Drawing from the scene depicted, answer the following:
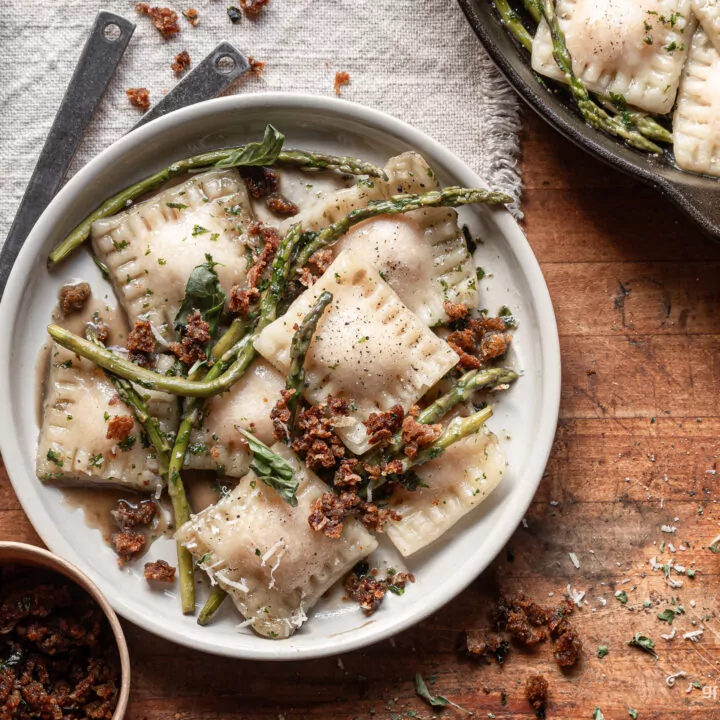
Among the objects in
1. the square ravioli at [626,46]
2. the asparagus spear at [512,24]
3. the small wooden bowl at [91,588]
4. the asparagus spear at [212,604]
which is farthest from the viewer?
the asparagus spear at [512,24]

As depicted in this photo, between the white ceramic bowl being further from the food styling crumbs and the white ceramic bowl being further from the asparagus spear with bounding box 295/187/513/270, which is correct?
the food styling crumbs

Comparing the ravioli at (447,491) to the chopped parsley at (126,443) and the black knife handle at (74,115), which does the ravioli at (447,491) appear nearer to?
the chopped parsley at (126,443)

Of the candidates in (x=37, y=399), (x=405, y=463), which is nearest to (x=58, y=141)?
(x=37, y=399)

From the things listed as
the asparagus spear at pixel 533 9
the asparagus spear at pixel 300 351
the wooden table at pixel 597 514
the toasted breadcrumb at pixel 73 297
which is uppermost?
the asparagus spear at pixel 533 9

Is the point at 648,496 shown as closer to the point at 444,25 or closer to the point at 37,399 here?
the point at 444,25

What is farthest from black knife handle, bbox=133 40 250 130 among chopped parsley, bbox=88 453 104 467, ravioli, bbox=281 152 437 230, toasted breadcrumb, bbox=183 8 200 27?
chopped parsley, bbox=88 453 104 467

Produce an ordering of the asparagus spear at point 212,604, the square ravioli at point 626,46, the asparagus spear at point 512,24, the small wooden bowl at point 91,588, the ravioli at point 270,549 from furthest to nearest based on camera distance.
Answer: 1. the asparagus spear at point 512,24
2. the square ravioli at point 626,46
3. the asparagus spear at point 212,604
4. the ravioli at point 270,549
5. the small wooden bowl at point 91,588

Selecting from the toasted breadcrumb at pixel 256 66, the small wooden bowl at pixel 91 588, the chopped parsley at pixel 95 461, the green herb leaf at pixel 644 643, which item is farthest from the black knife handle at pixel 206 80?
the green herb leaf at pixel 644 643
